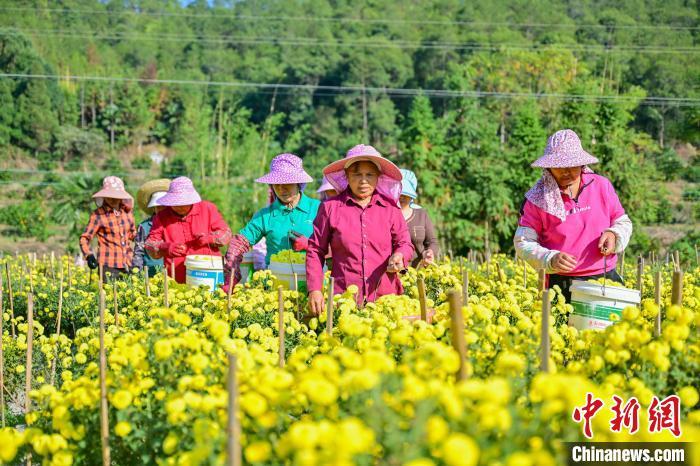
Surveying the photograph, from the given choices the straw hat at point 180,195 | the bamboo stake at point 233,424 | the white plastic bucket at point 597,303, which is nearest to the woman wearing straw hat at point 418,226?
the straw hat at point 180,195

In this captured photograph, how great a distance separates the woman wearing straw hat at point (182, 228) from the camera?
5324 mm

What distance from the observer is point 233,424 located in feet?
5.95

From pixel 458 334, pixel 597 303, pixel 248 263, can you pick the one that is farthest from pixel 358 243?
pixel 458 334

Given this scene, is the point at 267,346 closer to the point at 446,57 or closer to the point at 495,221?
the point at 495,221

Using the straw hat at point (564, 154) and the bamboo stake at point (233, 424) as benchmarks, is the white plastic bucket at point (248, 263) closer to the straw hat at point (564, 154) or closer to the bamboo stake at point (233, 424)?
the straw hat at point (564, 154)

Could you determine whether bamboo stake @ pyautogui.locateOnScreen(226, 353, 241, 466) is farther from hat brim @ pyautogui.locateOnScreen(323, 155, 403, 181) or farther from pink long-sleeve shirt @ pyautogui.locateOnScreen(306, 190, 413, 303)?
hat brim @ pyautogui.locateOnScreen(323, 155, 403, 181)

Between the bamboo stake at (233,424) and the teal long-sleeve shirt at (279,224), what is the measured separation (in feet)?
9.49

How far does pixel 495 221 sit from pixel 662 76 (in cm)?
3978

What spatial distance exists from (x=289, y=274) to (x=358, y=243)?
1.98ft

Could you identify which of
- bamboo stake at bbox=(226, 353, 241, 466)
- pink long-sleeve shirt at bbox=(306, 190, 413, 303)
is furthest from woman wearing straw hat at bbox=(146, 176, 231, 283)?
bamboo stake at bbox=(226, 353, 241, 466)

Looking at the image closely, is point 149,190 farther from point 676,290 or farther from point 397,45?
point 397,45

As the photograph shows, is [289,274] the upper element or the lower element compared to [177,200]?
lower

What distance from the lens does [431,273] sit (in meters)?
5.16

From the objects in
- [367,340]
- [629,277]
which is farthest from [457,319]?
[629,277]
